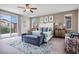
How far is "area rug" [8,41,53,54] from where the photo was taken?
182cm

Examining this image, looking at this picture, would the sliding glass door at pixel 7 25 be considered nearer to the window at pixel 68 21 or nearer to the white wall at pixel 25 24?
the white wall at pixel 25 24

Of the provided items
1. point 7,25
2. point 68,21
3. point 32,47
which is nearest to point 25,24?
point 7,25

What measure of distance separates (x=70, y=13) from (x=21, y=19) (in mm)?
1061

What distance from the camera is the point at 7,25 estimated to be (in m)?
1.87

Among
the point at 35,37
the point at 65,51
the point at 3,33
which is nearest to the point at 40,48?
the point at 35,37

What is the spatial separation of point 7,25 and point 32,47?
28.4 inches

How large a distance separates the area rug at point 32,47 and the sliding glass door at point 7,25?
22cm

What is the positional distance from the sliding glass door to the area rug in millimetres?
221

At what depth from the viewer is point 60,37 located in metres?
1.86

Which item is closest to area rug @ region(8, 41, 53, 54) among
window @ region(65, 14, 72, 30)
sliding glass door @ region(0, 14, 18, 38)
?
sliding glass door @ region(0, 14, 18, 38)

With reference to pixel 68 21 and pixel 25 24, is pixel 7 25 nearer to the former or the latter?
pixel 25 24

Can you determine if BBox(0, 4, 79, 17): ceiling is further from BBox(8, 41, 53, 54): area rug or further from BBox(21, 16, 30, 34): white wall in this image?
BBox(8, 41, 53, 54): area rug
